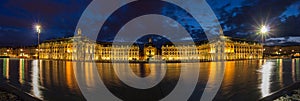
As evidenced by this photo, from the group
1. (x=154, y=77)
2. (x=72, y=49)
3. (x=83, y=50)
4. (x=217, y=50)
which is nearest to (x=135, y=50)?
(x=83, y=50)

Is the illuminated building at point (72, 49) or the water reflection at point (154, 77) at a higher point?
the illuminated building at point (72, 49)

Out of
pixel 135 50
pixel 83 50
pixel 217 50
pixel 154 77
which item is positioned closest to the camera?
pixel 154 77

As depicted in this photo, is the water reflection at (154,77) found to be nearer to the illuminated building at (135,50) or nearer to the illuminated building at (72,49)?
the illuminated building at (135,50)

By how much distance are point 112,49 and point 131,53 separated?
497 inches

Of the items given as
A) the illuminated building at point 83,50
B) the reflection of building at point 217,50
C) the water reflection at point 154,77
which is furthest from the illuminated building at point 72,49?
the water reflection at point 154,77

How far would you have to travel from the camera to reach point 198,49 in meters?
142

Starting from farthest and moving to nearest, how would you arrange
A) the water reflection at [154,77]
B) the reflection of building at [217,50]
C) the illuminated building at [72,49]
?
1. the reflection of building at [217,50]
2. the illuminated building at [72,49]
3. the water reflection at [154,77]

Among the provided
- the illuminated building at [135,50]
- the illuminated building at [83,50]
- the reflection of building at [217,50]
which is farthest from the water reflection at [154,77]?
the reflection of building at [217,50]

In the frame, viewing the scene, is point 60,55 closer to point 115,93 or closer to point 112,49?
point 112,49

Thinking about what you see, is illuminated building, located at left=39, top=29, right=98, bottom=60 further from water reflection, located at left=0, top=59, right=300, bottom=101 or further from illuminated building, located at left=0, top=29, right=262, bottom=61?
water reflection, located at left=0, top=59, right=300, bottom=101

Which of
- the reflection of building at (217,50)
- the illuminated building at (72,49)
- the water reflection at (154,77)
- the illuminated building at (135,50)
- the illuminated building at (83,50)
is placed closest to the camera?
the water reflection at (154,77)

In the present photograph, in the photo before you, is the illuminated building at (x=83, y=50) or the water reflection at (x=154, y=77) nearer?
the water reflection at (x=154, y=77)

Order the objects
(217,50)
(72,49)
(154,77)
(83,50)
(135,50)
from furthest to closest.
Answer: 1. (135,50)
2. (217,50)
3. (83,50)
4. (72,49)
5. (154,77)

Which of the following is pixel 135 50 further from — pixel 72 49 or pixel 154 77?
pixel 154 77
